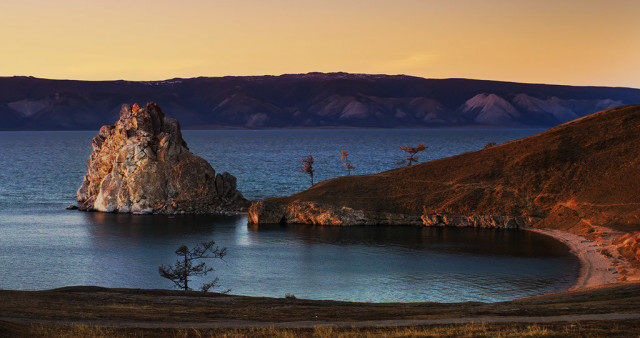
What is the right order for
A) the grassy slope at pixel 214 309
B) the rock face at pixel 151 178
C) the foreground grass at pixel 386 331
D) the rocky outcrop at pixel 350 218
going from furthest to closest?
the rock face at pixel 151 178 → the rocky outcrop at pixel 350 218 → the grassy slope at pixel 214 309 → the foreground grass at pixel 386 331

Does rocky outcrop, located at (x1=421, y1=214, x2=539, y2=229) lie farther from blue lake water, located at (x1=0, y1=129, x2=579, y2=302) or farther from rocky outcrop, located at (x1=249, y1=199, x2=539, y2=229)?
blue lake water, located at (x1=0, y1=129, x2=579, y2=302)

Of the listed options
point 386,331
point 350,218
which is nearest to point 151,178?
point 350,218

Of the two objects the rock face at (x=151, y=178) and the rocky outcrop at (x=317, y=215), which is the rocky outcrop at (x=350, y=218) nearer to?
the rocky outcrop at (x=317, y=215)

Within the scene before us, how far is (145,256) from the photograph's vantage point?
6875 cm

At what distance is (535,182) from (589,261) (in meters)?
28.6

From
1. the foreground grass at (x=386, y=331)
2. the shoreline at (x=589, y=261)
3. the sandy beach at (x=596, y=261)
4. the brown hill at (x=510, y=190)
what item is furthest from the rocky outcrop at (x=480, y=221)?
the foreground grass at (x=386, y=331)

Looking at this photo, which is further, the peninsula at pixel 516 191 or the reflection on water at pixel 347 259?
the peninsula at pixel 516 191

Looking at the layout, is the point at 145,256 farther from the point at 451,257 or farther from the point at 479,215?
the point at 479,215

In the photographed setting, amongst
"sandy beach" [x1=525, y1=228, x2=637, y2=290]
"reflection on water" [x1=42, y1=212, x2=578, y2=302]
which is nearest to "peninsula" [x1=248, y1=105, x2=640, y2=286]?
"sandy beach" [x1=525, y1=228, x2=637, y2=290]

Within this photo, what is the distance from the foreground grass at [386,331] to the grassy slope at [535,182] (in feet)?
179

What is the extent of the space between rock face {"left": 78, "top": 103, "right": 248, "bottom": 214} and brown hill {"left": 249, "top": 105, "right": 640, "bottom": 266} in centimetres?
1236

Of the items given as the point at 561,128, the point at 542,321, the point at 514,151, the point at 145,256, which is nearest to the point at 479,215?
the point at 514,151

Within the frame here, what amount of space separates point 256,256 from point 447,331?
143 feet

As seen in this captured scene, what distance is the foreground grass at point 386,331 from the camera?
79.8 ft
